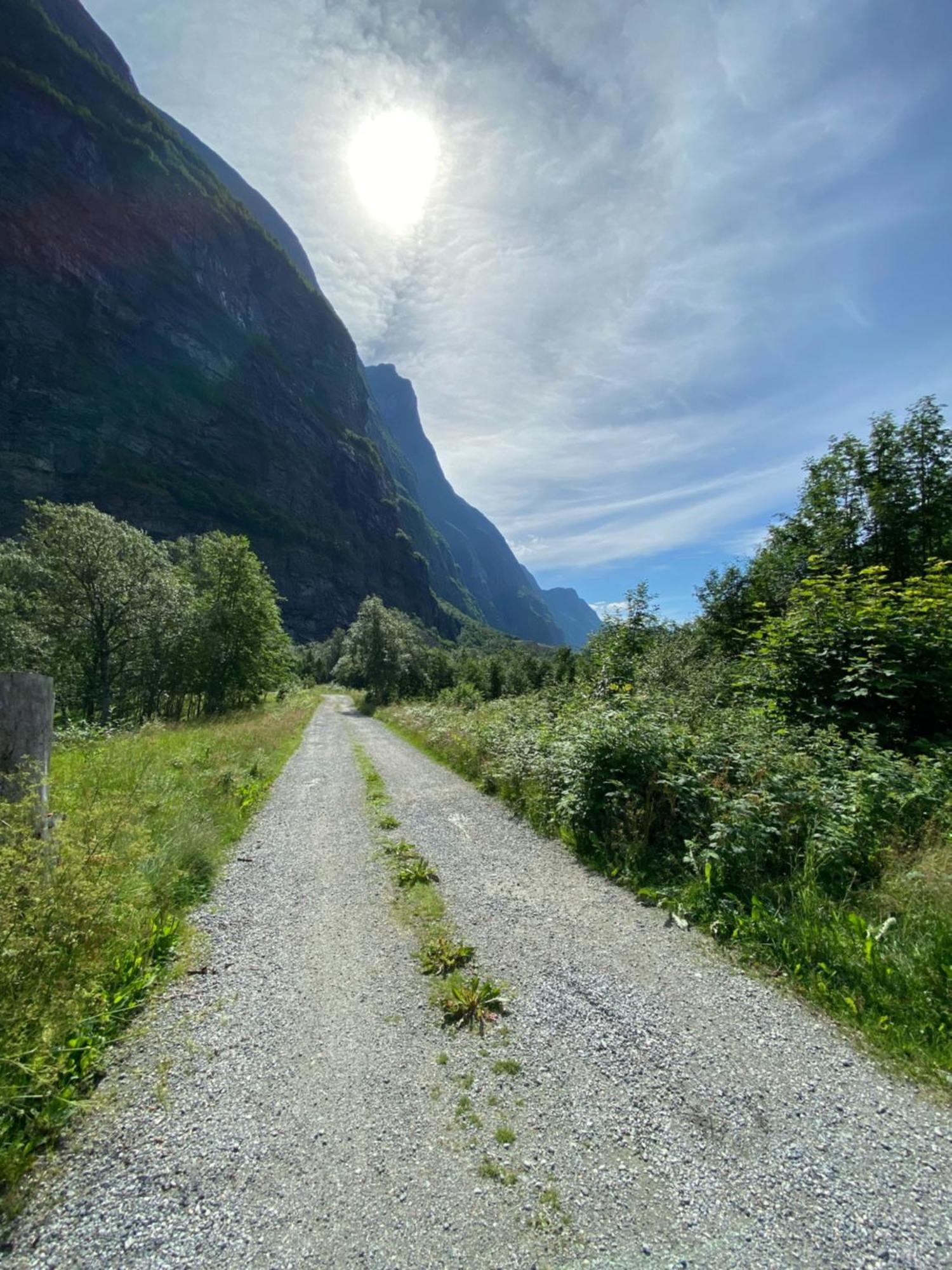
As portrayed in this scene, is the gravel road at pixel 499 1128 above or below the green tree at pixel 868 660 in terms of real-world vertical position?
below

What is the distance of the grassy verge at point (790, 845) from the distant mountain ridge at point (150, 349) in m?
69.5

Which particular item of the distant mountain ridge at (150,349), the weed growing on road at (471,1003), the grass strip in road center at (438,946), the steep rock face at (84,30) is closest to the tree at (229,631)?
the grass strip in road center at (438,946)

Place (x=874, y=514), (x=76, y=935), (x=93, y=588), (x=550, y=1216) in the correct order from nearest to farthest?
(x=550, y=1216), (x=76, y=935), (x=874, y=514), (x=93, y=588)

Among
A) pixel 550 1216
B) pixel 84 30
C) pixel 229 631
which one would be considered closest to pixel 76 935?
pixel 550 1216

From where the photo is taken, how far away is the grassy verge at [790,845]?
4059mm

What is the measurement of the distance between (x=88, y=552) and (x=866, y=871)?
89.2 ft

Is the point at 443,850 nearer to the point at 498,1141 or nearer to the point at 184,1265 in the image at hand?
the point at 498,1141

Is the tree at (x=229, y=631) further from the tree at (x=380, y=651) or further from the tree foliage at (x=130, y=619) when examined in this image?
the tree at (x=380, y=651)

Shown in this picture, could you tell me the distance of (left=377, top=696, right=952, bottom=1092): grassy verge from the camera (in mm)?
4059

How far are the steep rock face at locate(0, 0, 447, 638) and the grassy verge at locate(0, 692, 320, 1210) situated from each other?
93756mm

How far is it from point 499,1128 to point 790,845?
177 inches

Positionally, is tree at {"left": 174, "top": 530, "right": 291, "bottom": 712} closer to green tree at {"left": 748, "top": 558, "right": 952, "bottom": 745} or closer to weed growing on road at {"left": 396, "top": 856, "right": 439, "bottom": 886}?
weed growing on road at {"left": 396, "top": 856, "right": 439, "bottom": 886}

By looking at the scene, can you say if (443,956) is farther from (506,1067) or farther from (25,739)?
(25,739)

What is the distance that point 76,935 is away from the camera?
12.9 feet
